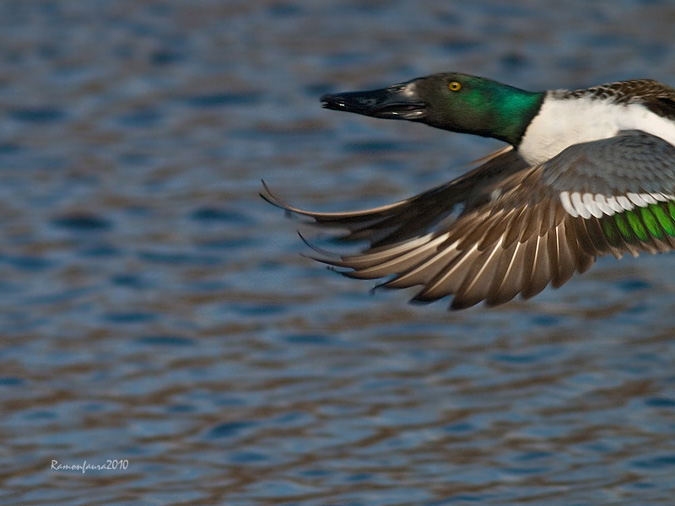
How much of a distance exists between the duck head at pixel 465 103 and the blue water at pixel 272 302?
4.71 ft

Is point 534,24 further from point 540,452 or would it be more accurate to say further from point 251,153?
point 540,452

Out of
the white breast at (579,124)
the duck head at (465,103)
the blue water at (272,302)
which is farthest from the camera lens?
the blue water at (272,302)

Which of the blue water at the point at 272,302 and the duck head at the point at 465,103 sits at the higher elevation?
the duck head at the point at 465,103

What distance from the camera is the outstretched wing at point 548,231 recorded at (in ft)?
17.9

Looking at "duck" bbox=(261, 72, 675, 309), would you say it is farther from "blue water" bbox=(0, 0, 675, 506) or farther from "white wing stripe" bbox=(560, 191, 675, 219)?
"blue water" bbox=(0, 0, 675, 506)

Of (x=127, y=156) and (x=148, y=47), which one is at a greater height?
(x=148, y=47)

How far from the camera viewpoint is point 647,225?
566 centimetres

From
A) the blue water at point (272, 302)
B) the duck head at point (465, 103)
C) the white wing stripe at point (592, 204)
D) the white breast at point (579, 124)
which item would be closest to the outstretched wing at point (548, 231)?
the white wing stripe at point (592, 204)

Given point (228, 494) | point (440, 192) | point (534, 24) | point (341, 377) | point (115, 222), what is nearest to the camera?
point (228, 494)

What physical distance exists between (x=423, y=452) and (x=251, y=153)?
3677 mm

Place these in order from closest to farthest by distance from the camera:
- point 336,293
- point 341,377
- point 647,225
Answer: point 647,225 → point 341,377 → point 336,293

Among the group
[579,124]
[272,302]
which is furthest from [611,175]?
[272,302]

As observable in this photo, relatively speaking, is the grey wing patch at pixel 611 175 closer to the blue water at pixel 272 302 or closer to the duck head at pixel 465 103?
the duck head at pixel 465 103

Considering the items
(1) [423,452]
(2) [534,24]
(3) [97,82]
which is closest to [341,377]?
(1) [423,452]
